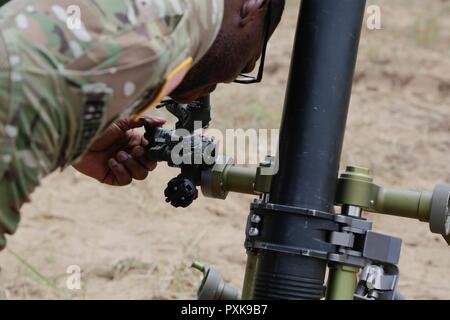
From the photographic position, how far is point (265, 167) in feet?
4.80

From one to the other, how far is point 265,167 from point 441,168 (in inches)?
90.8

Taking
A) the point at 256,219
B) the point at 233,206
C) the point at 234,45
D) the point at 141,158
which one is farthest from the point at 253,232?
the point at 233,206

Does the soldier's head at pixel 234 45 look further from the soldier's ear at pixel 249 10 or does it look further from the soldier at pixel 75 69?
the soldier at pixel 75 69

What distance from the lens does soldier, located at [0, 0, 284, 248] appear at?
3.36 ft

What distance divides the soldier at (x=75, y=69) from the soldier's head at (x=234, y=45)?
12 centimetres

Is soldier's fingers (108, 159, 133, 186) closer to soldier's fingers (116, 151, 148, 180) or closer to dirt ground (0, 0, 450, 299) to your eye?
soldier's fingers (116, 151, 148, 180)

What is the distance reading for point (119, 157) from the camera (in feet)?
5.86

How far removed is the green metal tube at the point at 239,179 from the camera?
5.14ft

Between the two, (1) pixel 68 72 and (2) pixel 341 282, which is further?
(2) pixel 341 282

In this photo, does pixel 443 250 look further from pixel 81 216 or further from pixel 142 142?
pixel 142 142

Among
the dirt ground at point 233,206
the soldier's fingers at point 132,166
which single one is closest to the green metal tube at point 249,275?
the soldier's fingers at point 132,166

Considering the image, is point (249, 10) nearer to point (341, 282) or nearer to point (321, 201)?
point (321, 201)

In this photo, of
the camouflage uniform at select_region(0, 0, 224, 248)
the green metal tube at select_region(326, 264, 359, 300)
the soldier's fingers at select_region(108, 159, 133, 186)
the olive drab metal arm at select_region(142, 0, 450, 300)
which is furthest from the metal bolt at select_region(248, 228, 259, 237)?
the soldier's fingers at select_region(108, 159, 133, 186)

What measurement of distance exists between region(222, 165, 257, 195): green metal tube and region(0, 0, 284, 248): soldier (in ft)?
1.40
